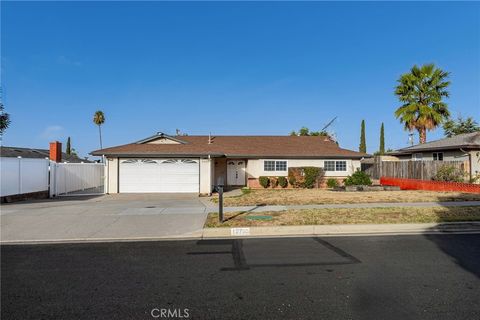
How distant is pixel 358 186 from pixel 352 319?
1705 centimetres

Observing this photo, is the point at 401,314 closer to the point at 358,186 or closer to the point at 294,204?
the point at 294,204

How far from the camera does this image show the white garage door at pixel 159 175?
2036 centimetres

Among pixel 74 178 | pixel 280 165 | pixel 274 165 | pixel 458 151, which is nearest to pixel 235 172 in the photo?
pixel 274 165

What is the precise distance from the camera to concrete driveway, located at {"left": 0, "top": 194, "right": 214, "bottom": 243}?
8836 millimetres

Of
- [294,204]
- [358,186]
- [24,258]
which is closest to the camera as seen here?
[24,258]

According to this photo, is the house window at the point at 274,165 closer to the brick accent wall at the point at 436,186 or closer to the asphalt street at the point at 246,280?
the brick accent wall at the point at 436,186

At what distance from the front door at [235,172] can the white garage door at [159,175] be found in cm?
510

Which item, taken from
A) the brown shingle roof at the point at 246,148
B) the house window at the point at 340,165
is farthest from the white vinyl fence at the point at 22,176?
the house window at the point at 340,165

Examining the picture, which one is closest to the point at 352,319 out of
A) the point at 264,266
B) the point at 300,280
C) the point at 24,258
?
the point at 300,280

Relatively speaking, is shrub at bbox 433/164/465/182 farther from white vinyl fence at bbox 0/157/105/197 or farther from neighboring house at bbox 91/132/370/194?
white vinyl fence at bbox 0/157/105/197

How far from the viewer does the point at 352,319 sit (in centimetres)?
391

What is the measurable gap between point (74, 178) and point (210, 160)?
954 centimetres

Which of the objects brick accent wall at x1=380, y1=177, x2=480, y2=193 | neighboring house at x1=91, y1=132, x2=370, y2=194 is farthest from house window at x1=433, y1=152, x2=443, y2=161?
neighboring house at x1=91, y1=132, x2=370, y2=194

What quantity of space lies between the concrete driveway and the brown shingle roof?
7.03 m
